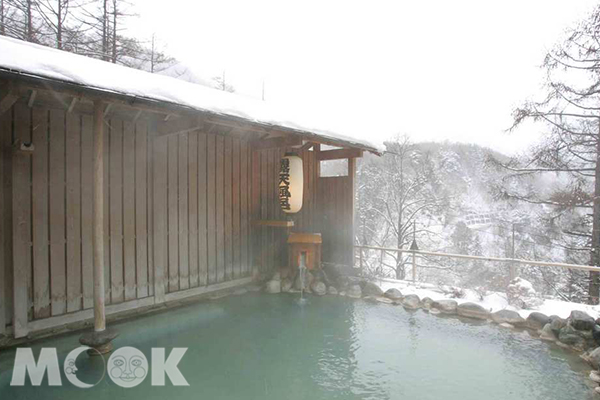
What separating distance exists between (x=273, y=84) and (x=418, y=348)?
26109 mm

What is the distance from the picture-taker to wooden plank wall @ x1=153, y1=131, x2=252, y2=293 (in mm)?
5754

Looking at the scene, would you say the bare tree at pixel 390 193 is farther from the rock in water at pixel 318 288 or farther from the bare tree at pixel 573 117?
the rock in water at pixel 318 288

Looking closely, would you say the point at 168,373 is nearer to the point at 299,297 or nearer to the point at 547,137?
the point at 299,297

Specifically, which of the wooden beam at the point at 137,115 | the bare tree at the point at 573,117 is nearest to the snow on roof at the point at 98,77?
the wooden beam at the point at 137,115

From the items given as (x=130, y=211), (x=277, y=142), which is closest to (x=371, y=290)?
(x=277, y=142)

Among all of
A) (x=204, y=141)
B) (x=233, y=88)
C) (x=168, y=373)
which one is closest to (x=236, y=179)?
(x=204, y=141)

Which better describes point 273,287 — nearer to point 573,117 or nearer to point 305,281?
point 305,281

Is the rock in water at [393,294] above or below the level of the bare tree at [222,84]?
below

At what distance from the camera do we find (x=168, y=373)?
146 inches

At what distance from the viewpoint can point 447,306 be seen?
579 cm

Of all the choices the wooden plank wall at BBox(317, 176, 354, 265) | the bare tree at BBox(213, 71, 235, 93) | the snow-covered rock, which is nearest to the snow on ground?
the snow-covered rock

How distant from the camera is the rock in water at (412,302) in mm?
6090

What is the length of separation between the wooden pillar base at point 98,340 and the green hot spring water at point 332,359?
0.38ft

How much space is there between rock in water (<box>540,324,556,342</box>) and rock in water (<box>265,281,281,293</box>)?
14.2 ft
